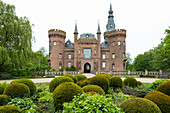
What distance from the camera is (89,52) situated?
37.5 meters

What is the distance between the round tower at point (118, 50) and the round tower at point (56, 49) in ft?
54.3

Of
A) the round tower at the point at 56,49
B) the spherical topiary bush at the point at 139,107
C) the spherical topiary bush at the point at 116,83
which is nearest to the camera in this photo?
the spherical topiary bush at the point at 139,107

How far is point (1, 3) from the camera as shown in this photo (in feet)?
55.5

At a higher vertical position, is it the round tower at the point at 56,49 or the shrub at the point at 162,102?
the round tower at the point at 56,49

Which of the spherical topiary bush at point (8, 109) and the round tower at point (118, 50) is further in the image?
the round tower at point (118, 50)

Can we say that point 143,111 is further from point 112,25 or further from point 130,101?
point 112,25

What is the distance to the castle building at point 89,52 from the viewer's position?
36625mm

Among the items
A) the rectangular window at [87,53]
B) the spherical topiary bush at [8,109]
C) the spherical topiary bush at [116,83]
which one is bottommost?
the spherical topiary bush at [116,83]

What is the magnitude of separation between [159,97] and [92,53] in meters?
33.5

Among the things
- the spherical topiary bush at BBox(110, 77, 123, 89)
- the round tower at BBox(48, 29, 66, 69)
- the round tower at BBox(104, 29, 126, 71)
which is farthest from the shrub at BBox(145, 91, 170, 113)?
the round tower at BBox(48, 29, 66, 69)

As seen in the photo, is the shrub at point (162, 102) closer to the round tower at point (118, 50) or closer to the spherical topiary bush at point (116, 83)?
the spherical topiary bush at point (116, 83)

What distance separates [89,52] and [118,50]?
369 inches

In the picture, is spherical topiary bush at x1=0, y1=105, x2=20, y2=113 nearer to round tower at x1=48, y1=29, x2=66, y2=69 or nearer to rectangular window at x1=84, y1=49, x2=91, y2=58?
round tower at x1=48, y1=29, x2=66, y2=69

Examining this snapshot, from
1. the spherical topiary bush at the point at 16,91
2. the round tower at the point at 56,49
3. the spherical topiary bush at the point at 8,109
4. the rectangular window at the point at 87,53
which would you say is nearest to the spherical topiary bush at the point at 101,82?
the spherical topiary bush at the point at 16,91
